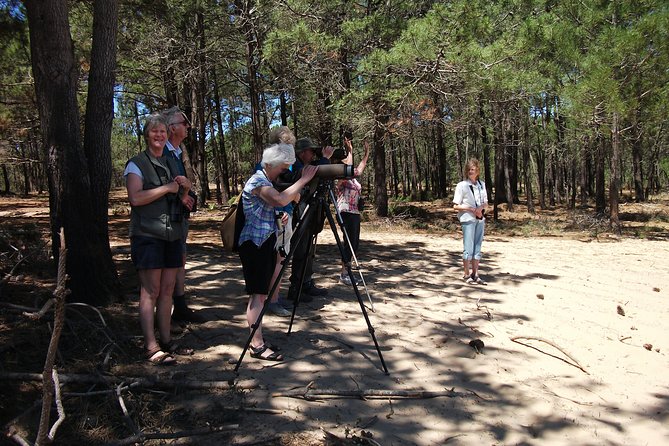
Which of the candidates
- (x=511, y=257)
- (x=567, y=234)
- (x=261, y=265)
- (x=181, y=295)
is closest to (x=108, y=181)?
(x=181, y=295)

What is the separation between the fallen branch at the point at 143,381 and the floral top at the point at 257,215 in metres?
0.99

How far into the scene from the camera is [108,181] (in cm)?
450

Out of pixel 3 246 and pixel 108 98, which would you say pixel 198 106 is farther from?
pixel 108 98

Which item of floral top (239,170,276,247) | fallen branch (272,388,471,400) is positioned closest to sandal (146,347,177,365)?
fallen branch (272,388,471,400)

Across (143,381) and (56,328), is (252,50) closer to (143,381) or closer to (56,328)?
(143,381)

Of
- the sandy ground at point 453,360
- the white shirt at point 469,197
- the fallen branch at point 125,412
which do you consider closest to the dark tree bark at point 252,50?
the sandy ground at point 453,360

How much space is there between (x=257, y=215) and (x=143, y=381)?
4.40 feet

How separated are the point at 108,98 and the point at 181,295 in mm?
2035

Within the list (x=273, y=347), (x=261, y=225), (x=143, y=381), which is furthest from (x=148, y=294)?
(x=273, y=347)

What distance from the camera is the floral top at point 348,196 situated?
5824 millimetres

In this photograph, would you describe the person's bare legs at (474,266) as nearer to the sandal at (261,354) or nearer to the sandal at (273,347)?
the sandal at (273,347)

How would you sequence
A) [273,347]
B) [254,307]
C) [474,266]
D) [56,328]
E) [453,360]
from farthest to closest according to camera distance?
[474,266] < [453,360] < [273,347] < [254,307] < [56,328]

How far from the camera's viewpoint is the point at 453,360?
12.9ft

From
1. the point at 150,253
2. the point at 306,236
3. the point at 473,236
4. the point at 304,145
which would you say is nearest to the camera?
the point at 150,253
